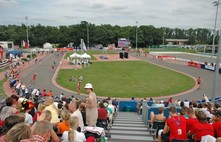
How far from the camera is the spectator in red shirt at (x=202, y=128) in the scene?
237 inches

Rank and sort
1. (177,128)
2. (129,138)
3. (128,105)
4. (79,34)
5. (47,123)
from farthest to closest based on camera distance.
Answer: (79,34) → (128,105) → (129,138) → (177,128) → (47,123)

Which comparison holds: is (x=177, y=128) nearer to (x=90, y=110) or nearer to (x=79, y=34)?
(x=90, y=110)

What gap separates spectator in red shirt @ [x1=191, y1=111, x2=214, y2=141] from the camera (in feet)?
A: 19.8

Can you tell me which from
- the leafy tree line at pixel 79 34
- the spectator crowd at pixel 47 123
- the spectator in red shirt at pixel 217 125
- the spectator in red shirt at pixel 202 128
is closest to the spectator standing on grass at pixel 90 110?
the spectator crowd at pixel 47 123

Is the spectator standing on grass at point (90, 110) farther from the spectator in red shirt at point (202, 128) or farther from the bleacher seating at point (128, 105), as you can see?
the bleacher seating at point (128, 105)

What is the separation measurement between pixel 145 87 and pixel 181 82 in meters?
6.36

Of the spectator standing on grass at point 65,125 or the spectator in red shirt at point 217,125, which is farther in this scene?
the spectator in red shirt at point 217,125

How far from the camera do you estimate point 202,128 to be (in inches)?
239

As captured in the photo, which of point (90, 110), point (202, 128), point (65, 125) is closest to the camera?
point (65, 125)

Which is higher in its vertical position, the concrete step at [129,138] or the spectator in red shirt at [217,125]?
the spectator in red shirt at [217,125]

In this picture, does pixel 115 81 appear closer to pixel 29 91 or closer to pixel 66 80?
pixel 66 80

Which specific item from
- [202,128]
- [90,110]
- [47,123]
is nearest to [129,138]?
[90,110]

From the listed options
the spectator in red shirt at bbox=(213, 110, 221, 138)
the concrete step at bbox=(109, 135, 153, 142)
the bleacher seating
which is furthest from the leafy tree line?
the spectator in red shirt at bbox=(213, 110, 221, 138)

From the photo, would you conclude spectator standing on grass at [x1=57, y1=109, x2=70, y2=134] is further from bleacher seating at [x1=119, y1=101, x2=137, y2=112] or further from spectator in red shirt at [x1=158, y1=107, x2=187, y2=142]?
bleacher seating at [x1=119, y1=101, x2=137, y2=112]
